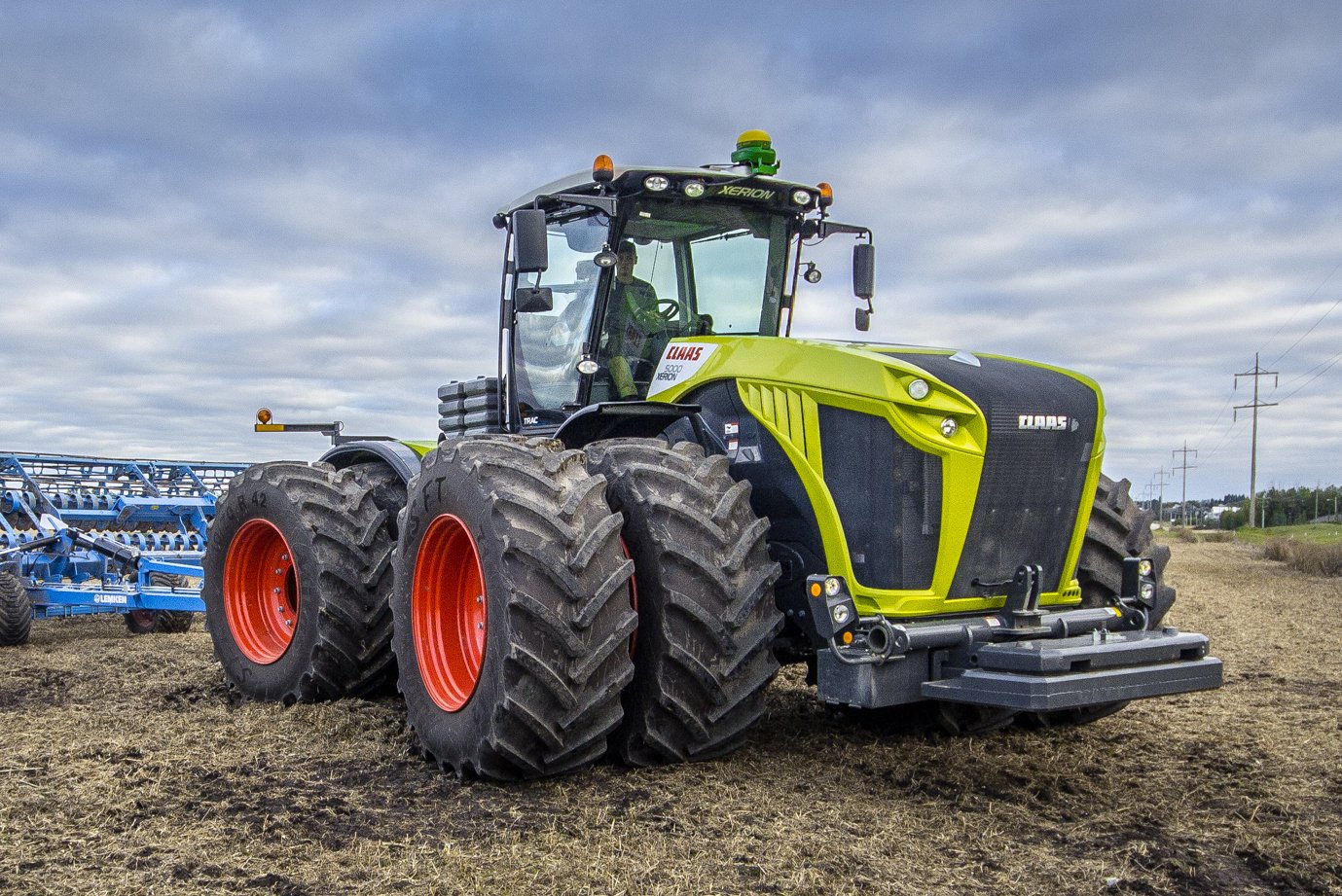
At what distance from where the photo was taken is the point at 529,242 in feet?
19.3

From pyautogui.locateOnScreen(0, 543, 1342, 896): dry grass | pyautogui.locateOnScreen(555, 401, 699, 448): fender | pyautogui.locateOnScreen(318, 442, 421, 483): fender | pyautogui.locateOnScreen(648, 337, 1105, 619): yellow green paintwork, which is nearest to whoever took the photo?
pyautogui.locateOnScreen(0, 543, 1342, 896): dry grass

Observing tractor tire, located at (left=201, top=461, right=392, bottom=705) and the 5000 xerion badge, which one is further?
tractor tire, located at (left=201, top=461, right=392, bottom=705)

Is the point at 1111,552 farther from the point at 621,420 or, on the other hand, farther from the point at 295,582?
A: the point at 295,582

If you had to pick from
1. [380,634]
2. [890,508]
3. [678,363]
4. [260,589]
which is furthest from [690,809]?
[260,589]

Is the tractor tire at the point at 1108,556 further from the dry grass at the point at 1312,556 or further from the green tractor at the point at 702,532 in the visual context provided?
the dry grass at the point at 1312,556

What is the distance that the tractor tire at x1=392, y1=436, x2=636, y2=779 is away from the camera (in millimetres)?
4695

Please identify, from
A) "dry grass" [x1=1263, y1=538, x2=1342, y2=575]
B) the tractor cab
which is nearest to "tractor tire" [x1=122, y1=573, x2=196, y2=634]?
the tractor cab

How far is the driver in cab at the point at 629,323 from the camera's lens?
6543 mm

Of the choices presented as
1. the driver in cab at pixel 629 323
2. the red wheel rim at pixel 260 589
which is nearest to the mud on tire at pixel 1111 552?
the driver in cab at pixel 629 323

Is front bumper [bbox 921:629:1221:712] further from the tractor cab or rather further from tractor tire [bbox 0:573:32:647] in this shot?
tractor tire [bbox 0:573:32:647]

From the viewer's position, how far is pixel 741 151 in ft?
22.5

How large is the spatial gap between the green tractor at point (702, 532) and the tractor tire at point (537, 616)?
0.04 feet

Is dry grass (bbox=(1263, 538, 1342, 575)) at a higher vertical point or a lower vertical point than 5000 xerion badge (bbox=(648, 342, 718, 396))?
lower

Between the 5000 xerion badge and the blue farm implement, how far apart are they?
16.7 ft
